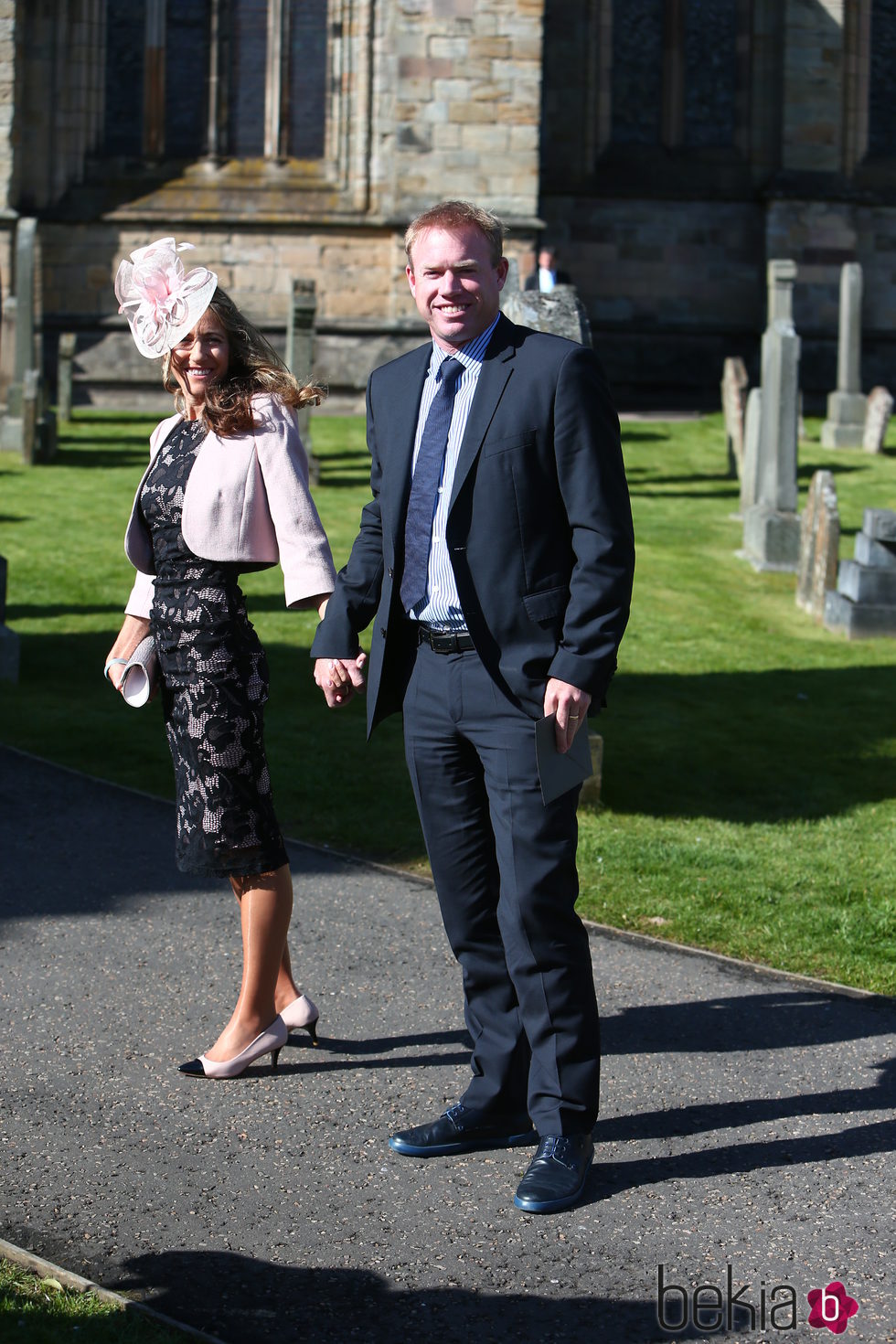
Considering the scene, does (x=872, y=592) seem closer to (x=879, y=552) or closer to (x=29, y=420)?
(x=879, y=552)

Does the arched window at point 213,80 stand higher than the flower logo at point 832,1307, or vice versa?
the arched window at point 213,80

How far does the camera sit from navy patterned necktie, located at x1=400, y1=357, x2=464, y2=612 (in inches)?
142

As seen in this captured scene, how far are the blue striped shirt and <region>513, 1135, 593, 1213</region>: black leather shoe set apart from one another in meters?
1.15

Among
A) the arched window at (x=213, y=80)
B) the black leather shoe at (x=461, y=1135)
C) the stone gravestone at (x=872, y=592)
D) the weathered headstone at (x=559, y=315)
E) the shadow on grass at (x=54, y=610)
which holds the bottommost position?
the black leather shoe at (x=461, y=1135)

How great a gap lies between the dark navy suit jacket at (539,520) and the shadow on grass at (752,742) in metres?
3.48

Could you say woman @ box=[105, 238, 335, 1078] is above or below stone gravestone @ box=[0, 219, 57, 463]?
below

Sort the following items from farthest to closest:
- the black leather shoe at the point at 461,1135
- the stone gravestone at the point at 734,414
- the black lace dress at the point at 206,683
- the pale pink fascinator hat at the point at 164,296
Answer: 1. the stone gravestone at the point at 734,414
2. the black lace dress at the point at 206,683
3. the pale pink fascinator hat at the point at 164,296
4. the black leather shoe at the point at 461,1135

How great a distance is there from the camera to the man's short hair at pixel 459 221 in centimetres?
342

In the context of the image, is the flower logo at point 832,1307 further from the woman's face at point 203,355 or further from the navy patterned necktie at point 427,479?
the woman's face at point 203,355

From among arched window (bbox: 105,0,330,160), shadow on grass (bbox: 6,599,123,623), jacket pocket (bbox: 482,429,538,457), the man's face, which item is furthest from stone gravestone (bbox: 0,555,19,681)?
arched window (bbox: 105,0,330,160)

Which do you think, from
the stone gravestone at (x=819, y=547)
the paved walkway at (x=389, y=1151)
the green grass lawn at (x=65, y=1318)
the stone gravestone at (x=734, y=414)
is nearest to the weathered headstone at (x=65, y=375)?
the stone gravestone at (x=734, y=414)

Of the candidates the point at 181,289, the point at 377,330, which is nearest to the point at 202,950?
the point at 181,289

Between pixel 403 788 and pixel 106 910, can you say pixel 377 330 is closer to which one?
pixel 403 788

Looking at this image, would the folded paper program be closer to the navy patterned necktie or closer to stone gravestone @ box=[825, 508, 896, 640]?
the navy patterned necktie
